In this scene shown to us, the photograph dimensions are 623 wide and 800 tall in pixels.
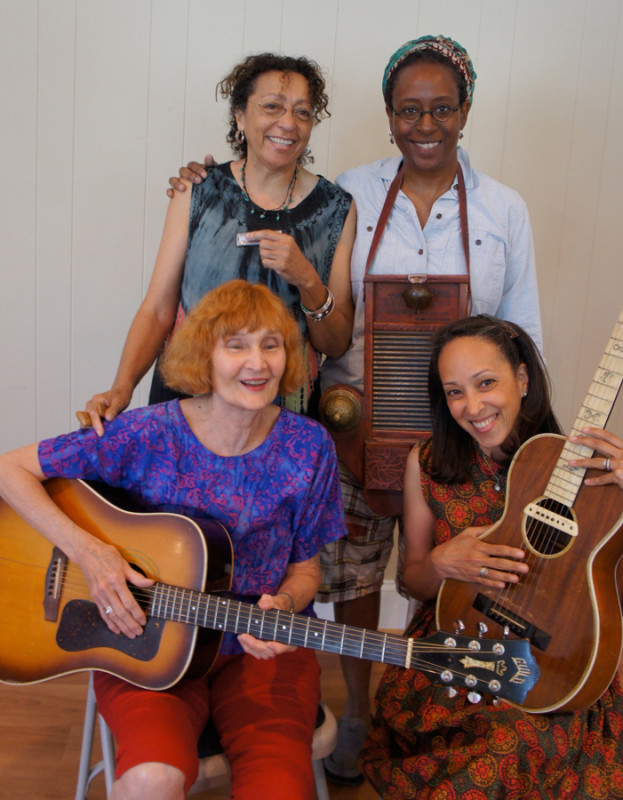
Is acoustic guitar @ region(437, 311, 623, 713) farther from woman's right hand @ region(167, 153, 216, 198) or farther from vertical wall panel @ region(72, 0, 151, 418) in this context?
vertical wall panel @ region(72, 0, 151, 418)

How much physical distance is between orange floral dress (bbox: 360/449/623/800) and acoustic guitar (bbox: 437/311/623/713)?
82 mm

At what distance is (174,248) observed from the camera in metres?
2.06

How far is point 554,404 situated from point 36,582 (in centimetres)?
205

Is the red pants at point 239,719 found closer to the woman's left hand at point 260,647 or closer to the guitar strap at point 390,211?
the woman's left hand at point 260,647

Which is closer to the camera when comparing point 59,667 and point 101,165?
point 59,667

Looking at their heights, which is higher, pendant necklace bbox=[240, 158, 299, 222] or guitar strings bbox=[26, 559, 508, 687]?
pendant necklace bbox=[240, 158, 299, 222]

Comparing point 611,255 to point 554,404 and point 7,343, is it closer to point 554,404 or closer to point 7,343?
point 554,404

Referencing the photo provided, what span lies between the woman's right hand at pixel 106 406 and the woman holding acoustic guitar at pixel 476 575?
2.37 feet

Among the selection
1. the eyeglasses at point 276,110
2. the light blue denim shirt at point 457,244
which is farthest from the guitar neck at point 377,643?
the eyeglasses at point 276,110

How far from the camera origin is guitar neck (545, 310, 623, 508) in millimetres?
1526

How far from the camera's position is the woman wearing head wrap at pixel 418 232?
201 cm

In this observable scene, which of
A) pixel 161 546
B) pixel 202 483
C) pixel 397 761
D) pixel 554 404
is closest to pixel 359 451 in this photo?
pixel 202 483

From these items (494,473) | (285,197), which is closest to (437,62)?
(285,197)

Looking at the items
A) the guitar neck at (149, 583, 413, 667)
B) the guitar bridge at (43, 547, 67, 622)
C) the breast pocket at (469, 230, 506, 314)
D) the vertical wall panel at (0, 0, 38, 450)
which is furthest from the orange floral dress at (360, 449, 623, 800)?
the vertical wall panel at (0, 0, 38, 450)
